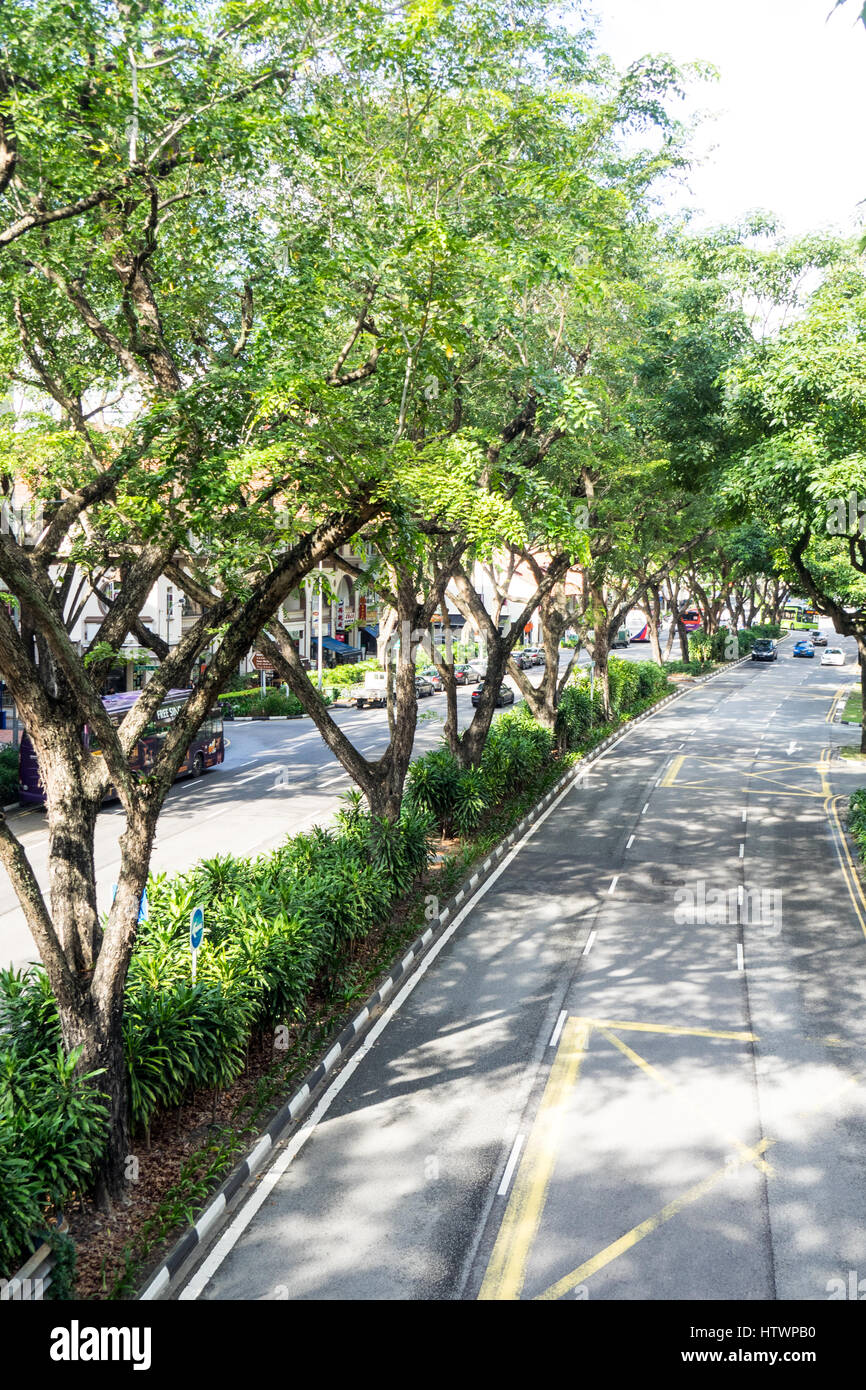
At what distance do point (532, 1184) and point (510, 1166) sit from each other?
33cm

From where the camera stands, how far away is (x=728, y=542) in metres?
34.4

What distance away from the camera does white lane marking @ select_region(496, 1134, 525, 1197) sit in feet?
28.3

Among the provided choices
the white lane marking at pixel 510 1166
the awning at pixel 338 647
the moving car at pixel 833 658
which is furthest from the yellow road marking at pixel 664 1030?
the moving car at pixel 833 658

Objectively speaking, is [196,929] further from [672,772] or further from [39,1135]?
[672,772]

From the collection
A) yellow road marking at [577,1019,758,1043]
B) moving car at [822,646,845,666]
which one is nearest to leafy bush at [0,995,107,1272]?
yellow road marking at [577,1019,758,1043]

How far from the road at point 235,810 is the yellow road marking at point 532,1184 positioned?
746 centimetres

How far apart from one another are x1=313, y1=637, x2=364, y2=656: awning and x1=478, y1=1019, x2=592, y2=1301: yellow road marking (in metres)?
47.0

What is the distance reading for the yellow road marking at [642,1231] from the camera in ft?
24.2

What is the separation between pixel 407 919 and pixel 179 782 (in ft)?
45.5

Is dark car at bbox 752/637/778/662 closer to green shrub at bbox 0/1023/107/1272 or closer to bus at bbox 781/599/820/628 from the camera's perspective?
bus at bbox 781/599/820/628

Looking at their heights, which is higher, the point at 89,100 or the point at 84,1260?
the point at 89,100
